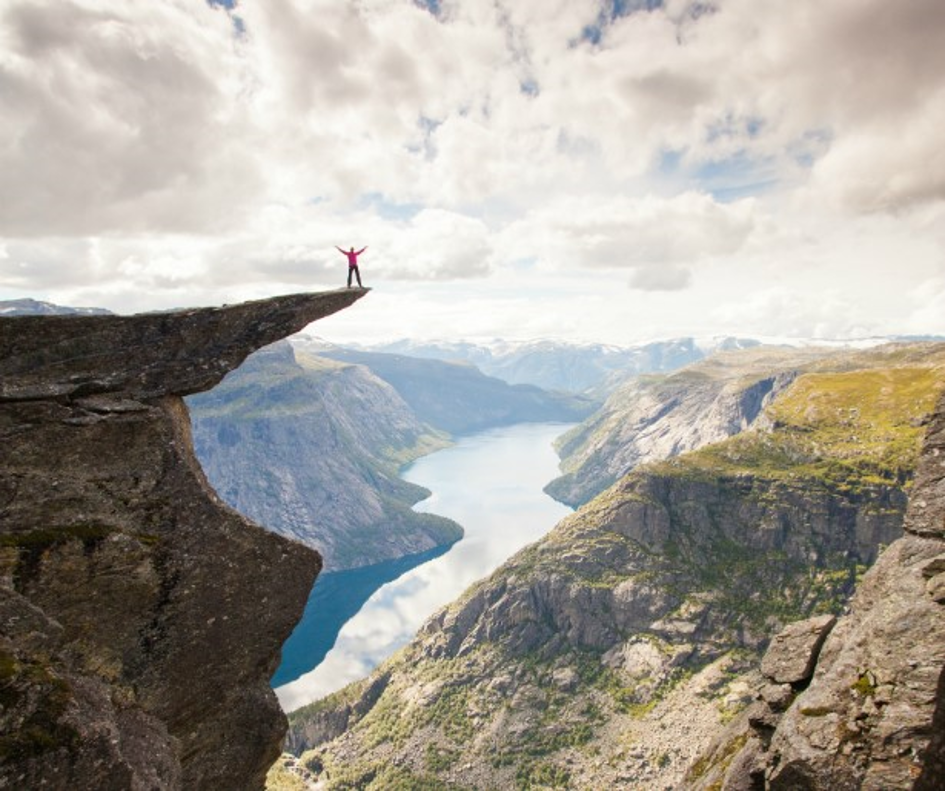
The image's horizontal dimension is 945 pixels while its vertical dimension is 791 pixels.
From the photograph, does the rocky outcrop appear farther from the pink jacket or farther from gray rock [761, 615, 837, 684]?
the pink jacket

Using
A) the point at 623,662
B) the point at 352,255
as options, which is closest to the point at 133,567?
the point at 352,255

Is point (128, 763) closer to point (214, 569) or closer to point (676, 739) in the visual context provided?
point (214, 569)

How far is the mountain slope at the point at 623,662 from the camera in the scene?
466 feet

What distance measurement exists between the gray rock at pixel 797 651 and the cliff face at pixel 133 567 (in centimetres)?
2130

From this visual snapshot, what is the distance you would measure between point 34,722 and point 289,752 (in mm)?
203921

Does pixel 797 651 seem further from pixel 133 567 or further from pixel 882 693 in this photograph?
pixel 133 567

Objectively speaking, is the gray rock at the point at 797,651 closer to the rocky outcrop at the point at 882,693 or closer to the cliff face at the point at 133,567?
the rocky outcrop at the point at 882,693

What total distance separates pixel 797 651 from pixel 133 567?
2774 cm

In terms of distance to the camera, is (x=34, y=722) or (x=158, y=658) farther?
(x=158, y=658)

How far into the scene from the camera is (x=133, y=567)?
2091cm

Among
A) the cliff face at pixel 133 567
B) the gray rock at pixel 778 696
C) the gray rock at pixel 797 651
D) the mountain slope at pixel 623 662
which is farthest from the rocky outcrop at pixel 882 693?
the mountain slope at pixel 623 662

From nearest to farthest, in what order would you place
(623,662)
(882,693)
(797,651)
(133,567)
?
(882,693), (133,567), (797,651), (623,662)

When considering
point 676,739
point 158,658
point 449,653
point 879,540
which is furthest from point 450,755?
point 158,658

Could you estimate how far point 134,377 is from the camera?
80.1ft
